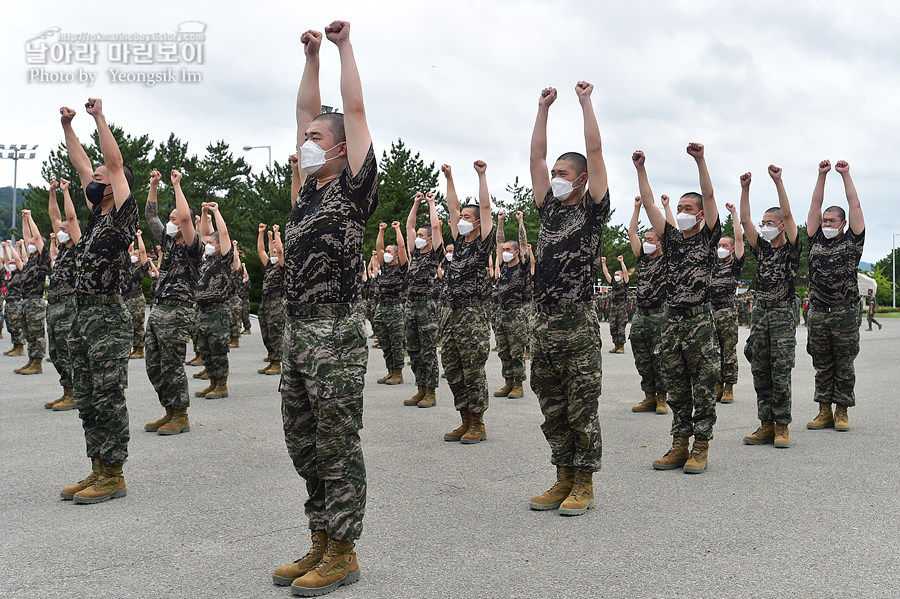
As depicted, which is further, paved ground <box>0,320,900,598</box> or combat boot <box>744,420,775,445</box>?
combat boot <box>744,420,775,445</box>

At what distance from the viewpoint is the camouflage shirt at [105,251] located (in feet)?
18.0

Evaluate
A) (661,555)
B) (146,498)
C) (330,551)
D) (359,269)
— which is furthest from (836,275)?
(146,498)

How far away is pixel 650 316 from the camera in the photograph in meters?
9.07

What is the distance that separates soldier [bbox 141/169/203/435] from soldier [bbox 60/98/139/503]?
1.64m

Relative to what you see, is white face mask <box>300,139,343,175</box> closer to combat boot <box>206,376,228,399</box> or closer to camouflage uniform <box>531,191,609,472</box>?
camouflage uniform <box>531,191,609,472</box>

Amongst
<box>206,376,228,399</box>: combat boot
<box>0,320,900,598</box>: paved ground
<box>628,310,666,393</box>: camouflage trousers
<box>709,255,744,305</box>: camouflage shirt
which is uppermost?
<box>709,255,744,305</box>: camouflage shirt

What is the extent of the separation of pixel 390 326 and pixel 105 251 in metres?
6.26

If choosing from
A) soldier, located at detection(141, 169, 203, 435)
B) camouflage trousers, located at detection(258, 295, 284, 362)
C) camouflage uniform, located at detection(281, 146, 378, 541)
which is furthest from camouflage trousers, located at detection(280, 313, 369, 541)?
camouflage trousers, located at detection(258, 295, 284, 362)

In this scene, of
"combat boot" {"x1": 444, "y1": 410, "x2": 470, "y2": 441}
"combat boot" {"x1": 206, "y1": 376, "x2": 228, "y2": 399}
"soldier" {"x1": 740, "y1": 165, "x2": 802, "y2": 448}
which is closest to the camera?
"soldier" {"x1": 740, "y1": 165, "x2": 802, "y2": 448}

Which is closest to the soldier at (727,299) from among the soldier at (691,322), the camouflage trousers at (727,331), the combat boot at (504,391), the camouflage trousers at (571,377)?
the camouflage trousers at (727,331)

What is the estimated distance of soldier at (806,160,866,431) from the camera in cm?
761

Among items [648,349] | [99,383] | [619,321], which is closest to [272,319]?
[648,349]

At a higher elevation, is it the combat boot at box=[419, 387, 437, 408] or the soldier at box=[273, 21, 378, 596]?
the soldier at box=[273, 21, 378, 596]

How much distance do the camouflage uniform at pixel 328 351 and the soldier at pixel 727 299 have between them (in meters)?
5.27
